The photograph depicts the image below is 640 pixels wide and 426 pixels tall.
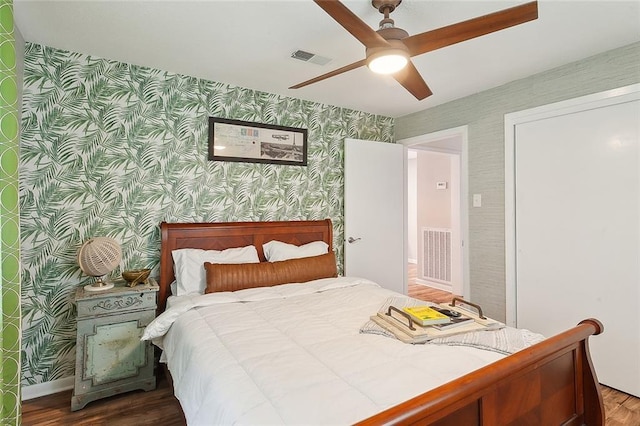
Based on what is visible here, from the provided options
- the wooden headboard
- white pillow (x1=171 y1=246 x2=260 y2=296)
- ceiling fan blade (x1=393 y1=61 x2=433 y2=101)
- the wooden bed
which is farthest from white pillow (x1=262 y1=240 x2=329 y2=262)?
the wooden bed

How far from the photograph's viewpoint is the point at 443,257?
5.48 metres

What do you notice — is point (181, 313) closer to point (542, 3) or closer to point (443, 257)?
point (542, 3)

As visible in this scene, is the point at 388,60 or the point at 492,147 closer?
the point at 388,60

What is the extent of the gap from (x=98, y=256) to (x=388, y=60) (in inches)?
86.6

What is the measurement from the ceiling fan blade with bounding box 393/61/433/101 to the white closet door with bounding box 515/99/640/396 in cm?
127

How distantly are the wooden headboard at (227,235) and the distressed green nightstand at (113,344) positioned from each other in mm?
328

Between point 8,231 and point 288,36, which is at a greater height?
point 288,36

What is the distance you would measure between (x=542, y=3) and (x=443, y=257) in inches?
163

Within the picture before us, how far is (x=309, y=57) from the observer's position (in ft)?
8.27

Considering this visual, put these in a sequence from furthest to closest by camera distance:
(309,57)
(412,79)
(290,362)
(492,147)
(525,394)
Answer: (492,147) < (309,57) < (412,79) < (290,362) < (525,394)

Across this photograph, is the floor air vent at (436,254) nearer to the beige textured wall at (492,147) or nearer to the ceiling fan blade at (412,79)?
the beige textured wall at (492,147)

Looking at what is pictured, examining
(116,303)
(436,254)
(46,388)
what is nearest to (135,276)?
(116,303)

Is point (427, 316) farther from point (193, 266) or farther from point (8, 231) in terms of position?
point (8, 231)

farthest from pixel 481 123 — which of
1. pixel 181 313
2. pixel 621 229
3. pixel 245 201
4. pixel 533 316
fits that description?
pixel 181 313
